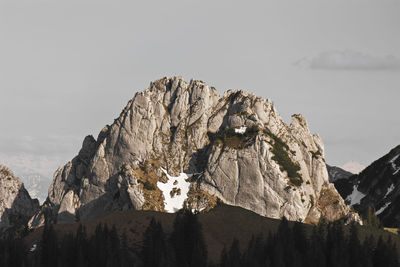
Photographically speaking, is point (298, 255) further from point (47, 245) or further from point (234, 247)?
point (47, 245)

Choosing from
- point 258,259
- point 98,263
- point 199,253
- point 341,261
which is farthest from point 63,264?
point 341,261

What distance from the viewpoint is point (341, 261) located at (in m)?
195

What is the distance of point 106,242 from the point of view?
649 feet

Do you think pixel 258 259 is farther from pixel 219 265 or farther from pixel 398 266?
pixel 398 266

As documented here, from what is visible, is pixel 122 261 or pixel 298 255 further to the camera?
pixel 298 255

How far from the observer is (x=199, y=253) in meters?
198

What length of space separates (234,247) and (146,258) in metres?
28.3

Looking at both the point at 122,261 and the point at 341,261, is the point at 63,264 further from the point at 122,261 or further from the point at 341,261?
the point at 341,261

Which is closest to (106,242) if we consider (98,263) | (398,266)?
(98,263)

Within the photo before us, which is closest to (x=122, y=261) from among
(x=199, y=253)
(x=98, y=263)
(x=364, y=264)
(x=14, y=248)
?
(x=98, y=263)

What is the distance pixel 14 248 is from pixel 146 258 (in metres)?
41.2

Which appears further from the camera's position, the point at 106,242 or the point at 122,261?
the point at 106,242

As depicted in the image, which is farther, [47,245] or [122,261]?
[47,245]

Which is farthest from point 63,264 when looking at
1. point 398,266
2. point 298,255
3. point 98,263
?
point 398,266
